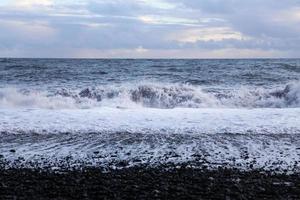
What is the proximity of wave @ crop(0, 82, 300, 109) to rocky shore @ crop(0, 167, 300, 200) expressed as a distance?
11.0m

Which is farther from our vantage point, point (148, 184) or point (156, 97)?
point (156, 97)

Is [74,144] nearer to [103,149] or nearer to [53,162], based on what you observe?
[103,149]

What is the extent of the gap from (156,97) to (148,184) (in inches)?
594

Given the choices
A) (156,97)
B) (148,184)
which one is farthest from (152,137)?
(156,97)

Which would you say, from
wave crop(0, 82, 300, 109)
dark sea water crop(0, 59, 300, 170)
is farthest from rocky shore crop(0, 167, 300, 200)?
wave crop(0, 82, 300, 109)

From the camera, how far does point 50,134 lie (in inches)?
460

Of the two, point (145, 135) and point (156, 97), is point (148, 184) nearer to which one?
point (145, 135)

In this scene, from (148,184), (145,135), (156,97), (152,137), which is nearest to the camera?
(148,184)

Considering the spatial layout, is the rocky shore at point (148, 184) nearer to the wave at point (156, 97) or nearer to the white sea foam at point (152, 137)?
the white sea foam at point (152, 137)

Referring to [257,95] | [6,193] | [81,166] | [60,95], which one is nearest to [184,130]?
[81,166]

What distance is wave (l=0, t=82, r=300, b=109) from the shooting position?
20.1 meters

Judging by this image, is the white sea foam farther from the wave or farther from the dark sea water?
the wave

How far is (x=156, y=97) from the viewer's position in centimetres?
2248

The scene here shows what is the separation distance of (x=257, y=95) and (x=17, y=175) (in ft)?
57.6
